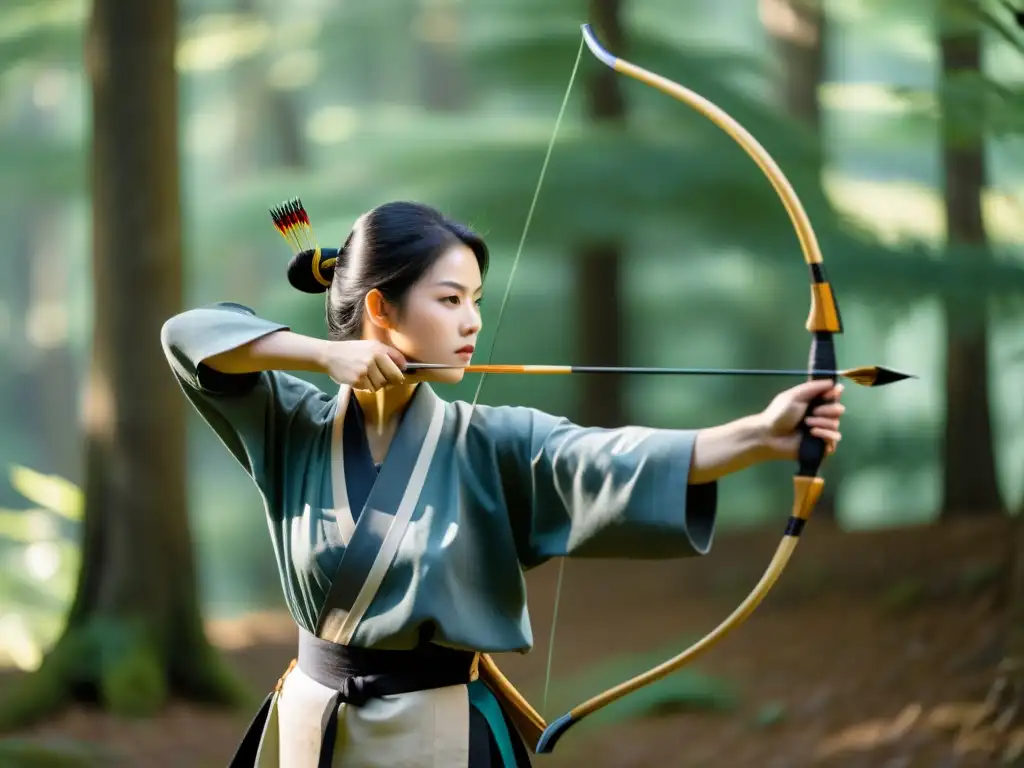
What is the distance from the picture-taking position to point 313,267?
5.58 feet

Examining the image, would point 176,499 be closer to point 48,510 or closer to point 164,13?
point 164,13

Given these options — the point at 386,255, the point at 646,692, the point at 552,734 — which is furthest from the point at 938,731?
the point at 386,255

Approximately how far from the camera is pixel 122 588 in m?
3.74

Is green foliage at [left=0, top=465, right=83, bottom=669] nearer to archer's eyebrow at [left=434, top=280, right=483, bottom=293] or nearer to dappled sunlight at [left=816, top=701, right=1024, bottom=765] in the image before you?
dappled sunlight at [left=816, top=701, right=1024, bottom=765]

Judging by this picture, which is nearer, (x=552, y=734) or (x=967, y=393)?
(x=552, y=734)

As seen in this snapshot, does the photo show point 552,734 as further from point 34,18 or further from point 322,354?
point 34,18

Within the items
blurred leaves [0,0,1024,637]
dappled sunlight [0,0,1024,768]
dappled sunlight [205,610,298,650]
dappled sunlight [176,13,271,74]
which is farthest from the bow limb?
dappled sunlight [176,13,271,74]

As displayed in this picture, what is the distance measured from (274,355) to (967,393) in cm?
383

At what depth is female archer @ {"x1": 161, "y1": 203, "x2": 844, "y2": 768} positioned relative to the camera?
151 centimetres

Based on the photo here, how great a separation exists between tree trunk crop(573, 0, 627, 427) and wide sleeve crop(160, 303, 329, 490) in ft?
10.8

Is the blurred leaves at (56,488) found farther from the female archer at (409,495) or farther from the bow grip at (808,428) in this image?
the bow grip at (808,428)

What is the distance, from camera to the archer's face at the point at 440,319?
158 cm

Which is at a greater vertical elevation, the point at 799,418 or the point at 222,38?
the point at 222,38

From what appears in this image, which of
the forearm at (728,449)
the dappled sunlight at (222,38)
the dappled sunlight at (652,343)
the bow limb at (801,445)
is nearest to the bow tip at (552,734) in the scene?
the bow limb at (801,445)
